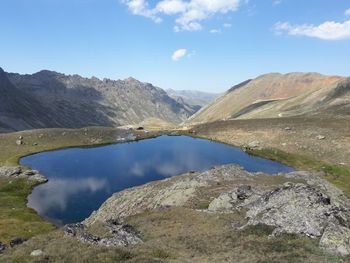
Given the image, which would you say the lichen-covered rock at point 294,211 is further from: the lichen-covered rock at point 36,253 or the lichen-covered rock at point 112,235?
the lichen-covered rock at point 36,253

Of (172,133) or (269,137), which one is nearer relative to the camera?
(269,137)

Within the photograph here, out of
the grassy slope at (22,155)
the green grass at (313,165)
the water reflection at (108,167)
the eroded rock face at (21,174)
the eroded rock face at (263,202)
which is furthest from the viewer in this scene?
the eroded rock face at (21,174)

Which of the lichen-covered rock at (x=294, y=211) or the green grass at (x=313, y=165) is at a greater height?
the lichen-covered rock at (x=294, y=211)

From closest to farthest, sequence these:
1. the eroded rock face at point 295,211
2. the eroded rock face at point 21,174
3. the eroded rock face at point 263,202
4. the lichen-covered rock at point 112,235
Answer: the lichen-covered rock at point 112,235
the eroded rock face at point 263,202
the eroded rock face at point 295,211
the eroded rock face at point 21,174

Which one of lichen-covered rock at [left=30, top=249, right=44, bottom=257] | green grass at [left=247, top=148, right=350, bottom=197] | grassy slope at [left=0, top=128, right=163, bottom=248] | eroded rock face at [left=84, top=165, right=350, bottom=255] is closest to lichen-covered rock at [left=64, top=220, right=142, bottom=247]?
lichen-covered rock at [left=30, top=249, right=44, bottom=257]

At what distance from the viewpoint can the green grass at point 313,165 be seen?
3917 inches

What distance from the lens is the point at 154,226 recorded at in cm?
5350

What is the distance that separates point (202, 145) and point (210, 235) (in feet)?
388

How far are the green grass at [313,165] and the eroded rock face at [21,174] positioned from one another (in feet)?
233

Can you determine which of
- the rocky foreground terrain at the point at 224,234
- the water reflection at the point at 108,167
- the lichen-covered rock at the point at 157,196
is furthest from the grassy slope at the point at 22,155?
the rocky foreground terrain at the point at 224,234

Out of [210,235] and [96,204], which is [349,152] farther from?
[210,235]

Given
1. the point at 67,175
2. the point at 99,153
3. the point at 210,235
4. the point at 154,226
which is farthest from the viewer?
the point at 99,153

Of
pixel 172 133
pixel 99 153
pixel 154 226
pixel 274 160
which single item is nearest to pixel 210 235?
pixel 154 226

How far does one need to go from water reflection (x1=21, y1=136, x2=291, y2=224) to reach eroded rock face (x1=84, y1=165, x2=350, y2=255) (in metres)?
13.0
